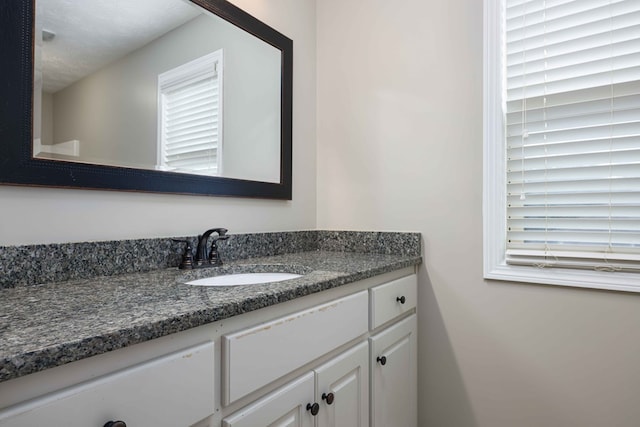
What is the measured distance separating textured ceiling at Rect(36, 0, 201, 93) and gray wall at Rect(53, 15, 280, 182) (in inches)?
1.0

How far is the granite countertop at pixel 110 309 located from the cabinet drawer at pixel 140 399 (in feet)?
0.17

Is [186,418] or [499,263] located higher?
[499,263]

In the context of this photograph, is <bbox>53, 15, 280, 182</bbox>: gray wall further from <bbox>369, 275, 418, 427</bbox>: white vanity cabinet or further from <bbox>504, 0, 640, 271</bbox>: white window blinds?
<bbox>504, 0, 640, 271</bbox>: white window blinds

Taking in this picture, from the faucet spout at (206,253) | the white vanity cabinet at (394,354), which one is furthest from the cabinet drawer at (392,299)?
the faucet spout at (206,253)

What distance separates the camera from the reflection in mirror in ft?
3.20

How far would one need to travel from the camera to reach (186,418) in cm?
66

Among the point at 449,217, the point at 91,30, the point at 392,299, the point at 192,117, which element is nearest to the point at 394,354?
the point at 392,299

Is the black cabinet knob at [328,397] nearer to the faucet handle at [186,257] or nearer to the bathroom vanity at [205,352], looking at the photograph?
the bathroom vanity at [205,352]

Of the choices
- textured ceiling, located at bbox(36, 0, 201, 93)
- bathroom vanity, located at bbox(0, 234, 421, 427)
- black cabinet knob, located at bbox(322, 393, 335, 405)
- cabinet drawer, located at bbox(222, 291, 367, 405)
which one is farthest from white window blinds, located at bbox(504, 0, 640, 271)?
textured ceiling, located at bbox(36, 0, 201, 93)

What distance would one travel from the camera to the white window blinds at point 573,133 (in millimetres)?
1247

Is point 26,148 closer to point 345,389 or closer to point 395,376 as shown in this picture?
point 345,389

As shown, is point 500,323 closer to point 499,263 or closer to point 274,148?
point 499,263

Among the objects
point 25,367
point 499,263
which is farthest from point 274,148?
point 25,367

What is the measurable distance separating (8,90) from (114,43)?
1.09 ft
